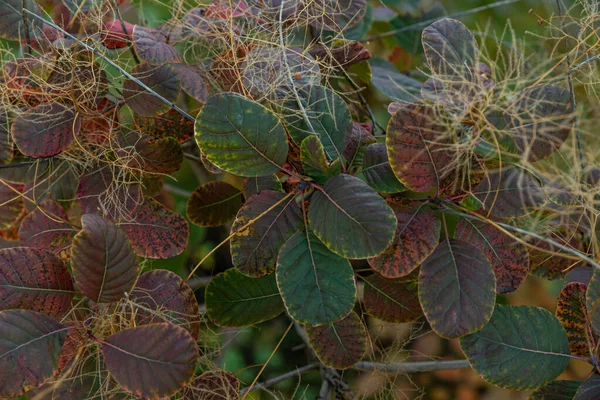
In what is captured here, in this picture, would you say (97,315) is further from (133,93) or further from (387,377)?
(387,377)

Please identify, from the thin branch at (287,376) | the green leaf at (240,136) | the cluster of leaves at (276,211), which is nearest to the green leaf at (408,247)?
the cluster of leaves at (276,211)

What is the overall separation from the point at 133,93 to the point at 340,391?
16.2 inches

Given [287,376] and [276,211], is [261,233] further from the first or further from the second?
[287,376]

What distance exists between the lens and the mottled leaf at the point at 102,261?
1.56ft

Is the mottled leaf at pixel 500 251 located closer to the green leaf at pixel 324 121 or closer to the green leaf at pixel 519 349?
the green leaf at pixel 519 349

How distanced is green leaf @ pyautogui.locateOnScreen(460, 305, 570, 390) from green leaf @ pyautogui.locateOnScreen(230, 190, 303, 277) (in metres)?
0.19

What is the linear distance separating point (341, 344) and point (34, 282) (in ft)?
0.97

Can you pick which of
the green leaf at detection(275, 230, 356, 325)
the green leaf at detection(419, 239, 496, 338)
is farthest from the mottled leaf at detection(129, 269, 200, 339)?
the green leaf at detection(419, 239, 496, 338)

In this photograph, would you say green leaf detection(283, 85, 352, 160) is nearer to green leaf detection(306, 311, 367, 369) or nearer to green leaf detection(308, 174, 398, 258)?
green leaf detection(308, 174, 398, 258)

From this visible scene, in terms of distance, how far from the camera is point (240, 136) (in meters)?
0.48

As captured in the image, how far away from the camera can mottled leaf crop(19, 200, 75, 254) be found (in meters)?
0.60

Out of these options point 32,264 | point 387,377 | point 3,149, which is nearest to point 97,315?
point 32,264

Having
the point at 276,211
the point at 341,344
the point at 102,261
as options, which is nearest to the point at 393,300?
the point at 341,344

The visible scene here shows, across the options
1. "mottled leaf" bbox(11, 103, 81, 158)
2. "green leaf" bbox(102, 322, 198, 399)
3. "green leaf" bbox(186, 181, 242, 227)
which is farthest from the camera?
"green leaf" bbox(186, 181, 242, 227)
